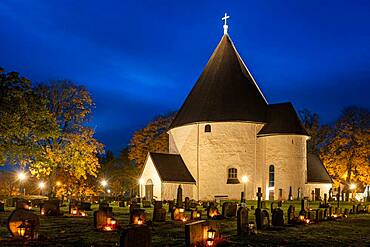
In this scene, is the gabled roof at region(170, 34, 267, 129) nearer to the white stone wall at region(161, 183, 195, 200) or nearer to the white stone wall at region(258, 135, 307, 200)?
the white stone wall at region(258, 135, 307, 200)

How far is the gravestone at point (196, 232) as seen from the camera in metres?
11.4

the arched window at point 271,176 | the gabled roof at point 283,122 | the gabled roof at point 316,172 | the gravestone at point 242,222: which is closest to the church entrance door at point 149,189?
the arched window at point 271,176

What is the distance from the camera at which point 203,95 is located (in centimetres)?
4606

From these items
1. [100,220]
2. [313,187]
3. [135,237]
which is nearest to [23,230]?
[100,220]

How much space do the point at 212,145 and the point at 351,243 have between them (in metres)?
29.6

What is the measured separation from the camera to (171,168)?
43.6 meters

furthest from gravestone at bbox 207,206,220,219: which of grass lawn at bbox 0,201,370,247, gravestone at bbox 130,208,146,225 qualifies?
gravestone at bbox 130,208,146,225

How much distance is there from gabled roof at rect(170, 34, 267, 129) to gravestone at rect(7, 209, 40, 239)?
30899 millimetres

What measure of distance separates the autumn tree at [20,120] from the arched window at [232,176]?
70.3 ft

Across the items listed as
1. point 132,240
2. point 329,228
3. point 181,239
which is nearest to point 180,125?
point 329,228

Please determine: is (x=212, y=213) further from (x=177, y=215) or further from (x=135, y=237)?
(x=135, y=237)

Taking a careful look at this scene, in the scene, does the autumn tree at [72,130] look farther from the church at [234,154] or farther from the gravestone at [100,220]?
the gravestone at [100,220]

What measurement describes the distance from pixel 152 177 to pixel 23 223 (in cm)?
3001

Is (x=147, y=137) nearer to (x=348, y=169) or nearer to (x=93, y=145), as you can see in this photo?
(x=93, y=145)
